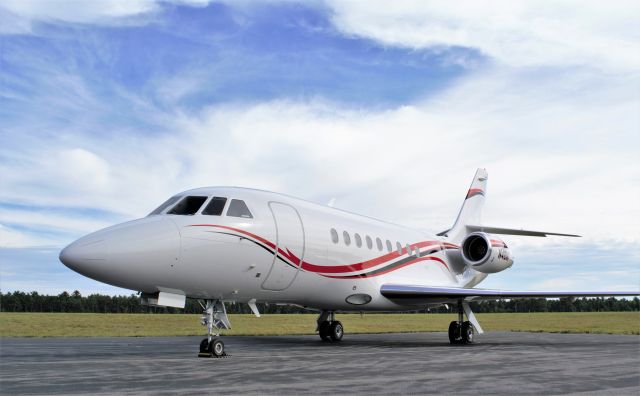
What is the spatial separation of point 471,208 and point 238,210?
15.8 metres

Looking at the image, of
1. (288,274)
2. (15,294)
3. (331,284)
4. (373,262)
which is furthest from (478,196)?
(15,294)

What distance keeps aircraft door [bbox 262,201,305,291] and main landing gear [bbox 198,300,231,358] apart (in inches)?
50.1

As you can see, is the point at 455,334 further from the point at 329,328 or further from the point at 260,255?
the point at 260,255

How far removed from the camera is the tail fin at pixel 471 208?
83.9 ft

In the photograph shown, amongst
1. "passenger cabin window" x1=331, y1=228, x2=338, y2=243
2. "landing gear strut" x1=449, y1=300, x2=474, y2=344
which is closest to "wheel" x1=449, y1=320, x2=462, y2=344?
"landing gear strut" x1=449, y1=300, x2=474, y2=344

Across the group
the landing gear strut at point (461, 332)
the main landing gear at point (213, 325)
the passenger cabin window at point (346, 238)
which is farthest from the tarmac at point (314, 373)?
the landing gear strut at point (461, 332)

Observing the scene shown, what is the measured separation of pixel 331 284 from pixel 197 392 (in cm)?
943

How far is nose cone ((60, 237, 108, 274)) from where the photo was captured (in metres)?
10.9

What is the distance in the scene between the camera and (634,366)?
37.0 ft

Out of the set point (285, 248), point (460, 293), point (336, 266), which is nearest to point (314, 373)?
point (285, 248)

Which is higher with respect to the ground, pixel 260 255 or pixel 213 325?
pixel 260 255

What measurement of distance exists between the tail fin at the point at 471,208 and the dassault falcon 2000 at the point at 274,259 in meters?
2.56

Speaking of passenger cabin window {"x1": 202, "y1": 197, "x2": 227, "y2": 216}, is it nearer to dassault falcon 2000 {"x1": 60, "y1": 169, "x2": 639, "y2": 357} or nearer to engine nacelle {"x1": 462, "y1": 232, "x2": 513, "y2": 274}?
dassault falcon 2000 {"x1": 60, "y1": 169, "x2": 639, "y2": 357}

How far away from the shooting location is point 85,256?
35.6ft
